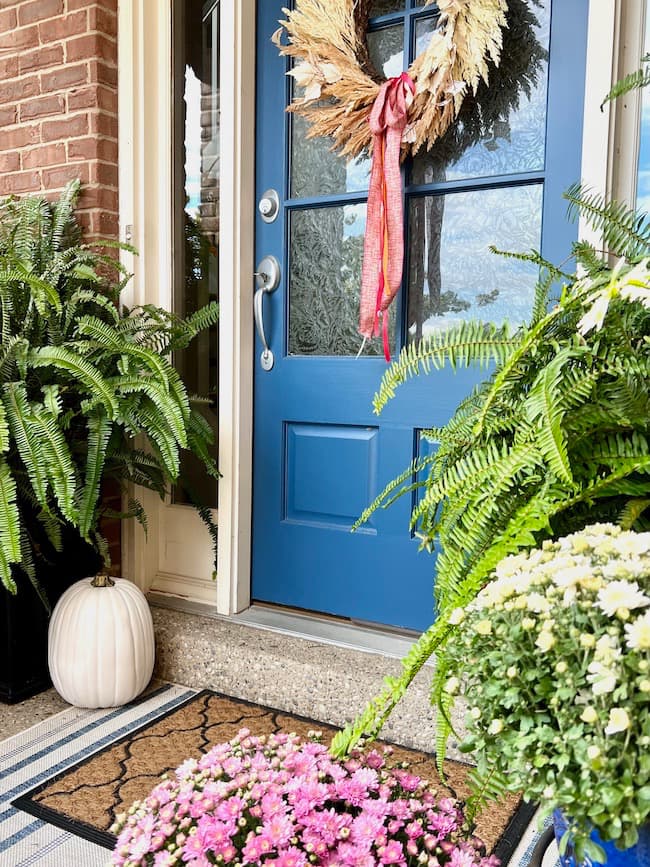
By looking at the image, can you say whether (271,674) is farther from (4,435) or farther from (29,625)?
(4,435)

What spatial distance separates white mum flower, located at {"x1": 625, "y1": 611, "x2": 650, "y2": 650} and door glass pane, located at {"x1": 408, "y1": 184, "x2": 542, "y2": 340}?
118 cm

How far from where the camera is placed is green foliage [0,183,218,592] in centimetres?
153

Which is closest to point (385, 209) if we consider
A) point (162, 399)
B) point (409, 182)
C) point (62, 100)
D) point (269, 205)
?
point (409, 182)

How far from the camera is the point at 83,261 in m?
1.86

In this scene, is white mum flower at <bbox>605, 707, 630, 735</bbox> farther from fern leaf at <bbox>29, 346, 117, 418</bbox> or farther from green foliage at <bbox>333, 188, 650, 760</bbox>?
fern leaf at <bbox>29, 346, 117, 418</bbox>

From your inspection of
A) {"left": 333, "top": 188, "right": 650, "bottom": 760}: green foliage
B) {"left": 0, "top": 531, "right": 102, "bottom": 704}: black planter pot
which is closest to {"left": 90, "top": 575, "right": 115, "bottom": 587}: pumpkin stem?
{"left": 0, "top": 531, "right": 102, "bottom": 704}: black planter pot

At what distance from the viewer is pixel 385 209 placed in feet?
5.42

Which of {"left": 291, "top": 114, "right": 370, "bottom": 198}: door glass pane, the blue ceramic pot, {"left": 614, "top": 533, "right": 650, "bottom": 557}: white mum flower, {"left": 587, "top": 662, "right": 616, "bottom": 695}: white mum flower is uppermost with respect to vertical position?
{"left": 291, "top": 114, "right": 370, "bottom": 198}: door glass pane

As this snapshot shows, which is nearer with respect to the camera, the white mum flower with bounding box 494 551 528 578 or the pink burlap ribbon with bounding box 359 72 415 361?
the white mum flower with bounding box 494 551 528 578

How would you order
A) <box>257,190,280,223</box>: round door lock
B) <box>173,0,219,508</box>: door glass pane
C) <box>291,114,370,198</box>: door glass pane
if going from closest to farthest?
<box>291,114,370,198</box>: door glass pane → <box>257,190,280,223</box>: round door lock → <box>173,0,219,508</box>: door glass pane

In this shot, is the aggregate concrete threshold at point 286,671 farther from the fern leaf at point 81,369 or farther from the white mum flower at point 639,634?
the white mum flower at point 639,634

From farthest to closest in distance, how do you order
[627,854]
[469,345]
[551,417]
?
[469,345] → [551,417] → [627,854]

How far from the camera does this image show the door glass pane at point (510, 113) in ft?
5.16

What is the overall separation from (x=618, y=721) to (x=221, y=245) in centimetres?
169
